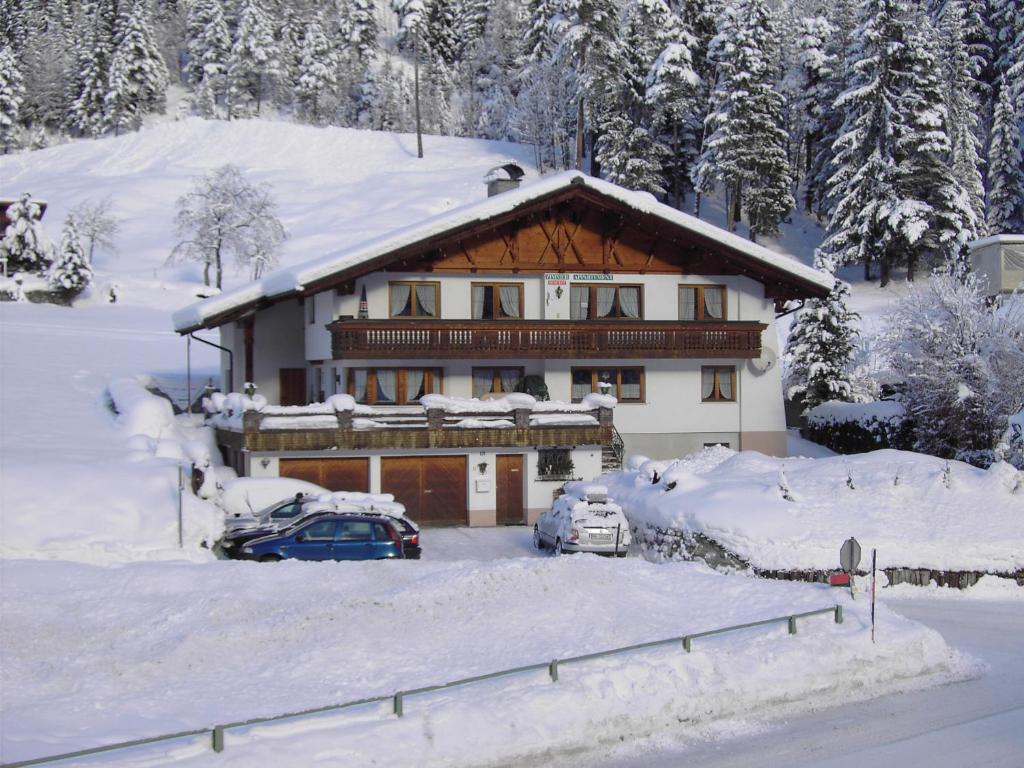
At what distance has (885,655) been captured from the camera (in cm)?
1603

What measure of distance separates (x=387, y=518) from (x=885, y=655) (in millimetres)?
11150

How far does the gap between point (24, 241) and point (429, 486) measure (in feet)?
161

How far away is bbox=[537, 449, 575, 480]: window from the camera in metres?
32.8

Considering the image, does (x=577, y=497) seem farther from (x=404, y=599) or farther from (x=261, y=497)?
(x=404, y=599)

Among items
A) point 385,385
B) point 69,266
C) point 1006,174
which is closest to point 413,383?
point 385,385

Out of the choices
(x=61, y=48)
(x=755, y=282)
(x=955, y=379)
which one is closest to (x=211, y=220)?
(x=755, y=282)

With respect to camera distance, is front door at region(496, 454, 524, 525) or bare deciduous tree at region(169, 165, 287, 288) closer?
front door at region(496, 454, 524, 525)

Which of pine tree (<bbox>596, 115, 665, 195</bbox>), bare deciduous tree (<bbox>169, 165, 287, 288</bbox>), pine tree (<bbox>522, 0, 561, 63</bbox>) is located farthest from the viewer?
pine tree (<bbox>522, 0, 561, 63</bbox>)

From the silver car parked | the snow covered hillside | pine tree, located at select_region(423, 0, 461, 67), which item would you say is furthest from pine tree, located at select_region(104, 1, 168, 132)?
the silver car parked

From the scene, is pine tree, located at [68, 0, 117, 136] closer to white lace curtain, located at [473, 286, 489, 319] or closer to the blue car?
white lace curtain, located at [473, 286, 489, 319]

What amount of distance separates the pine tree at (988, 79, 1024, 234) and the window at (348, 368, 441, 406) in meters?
46.0

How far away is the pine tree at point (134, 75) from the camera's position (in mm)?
118938

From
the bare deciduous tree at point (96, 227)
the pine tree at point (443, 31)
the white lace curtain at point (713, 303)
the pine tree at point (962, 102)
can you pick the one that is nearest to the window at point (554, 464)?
the white lace curtain at point (713, 303)

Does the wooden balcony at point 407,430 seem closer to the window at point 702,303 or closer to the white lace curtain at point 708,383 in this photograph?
the white lace curtain at point 708,383
